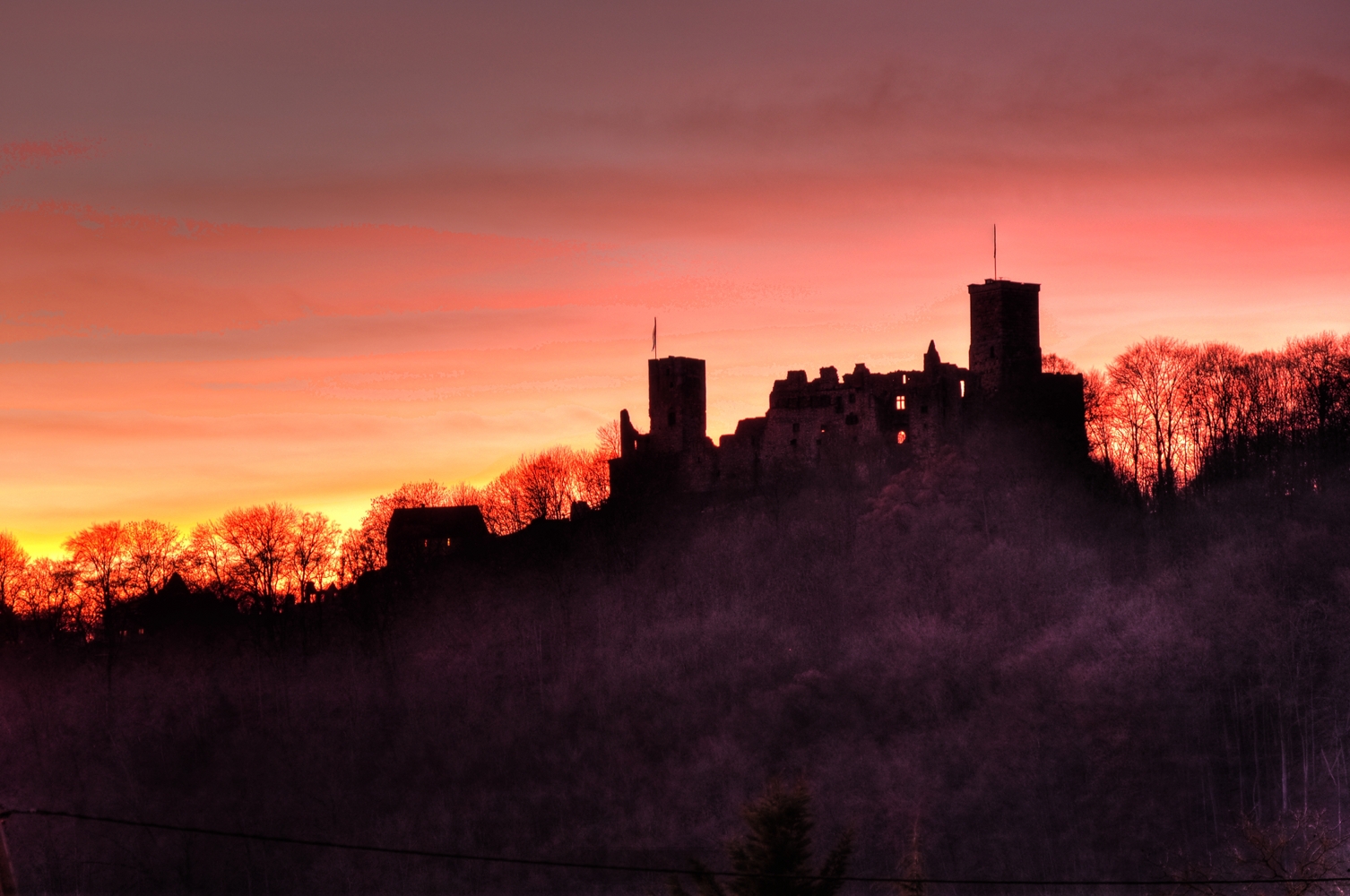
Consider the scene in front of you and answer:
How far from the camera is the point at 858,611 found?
84.8 m

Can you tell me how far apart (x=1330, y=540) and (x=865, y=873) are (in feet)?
93.1

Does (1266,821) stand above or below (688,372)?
below

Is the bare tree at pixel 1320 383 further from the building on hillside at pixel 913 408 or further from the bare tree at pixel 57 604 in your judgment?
the bare tree at pixel 57 604

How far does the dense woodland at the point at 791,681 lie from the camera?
67.9m

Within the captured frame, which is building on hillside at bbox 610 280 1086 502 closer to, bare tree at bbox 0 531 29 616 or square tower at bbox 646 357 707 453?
square tower at bbox 646 357 707 453

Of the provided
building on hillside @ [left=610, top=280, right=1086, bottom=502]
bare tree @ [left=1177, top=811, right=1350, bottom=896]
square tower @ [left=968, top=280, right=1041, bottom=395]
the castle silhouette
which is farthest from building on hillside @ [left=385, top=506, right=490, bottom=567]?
bare tree @ [left=1177, top=811, right=1350, bottom=896]

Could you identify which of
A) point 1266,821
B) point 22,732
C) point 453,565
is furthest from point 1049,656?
point 22,732

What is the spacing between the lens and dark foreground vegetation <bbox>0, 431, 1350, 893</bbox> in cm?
6750

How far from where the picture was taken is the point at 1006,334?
266ft

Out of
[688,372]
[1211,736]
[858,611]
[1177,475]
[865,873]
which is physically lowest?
[865,873]

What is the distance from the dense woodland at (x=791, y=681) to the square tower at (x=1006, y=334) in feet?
12.1

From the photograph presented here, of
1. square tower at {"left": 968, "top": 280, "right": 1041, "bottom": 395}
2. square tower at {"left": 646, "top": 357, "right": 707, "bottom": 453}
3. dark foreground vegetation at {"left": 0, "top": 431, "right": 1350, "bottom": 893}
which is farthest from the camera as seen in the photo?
square tower at {"left": 646, "top": 357, "right": 707, "bottom": 453}

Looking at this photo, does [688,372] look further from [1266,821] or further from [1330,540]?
[1266,821]

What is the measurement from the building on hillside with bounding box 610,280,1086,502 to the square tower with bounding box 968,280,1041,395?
4 cm
